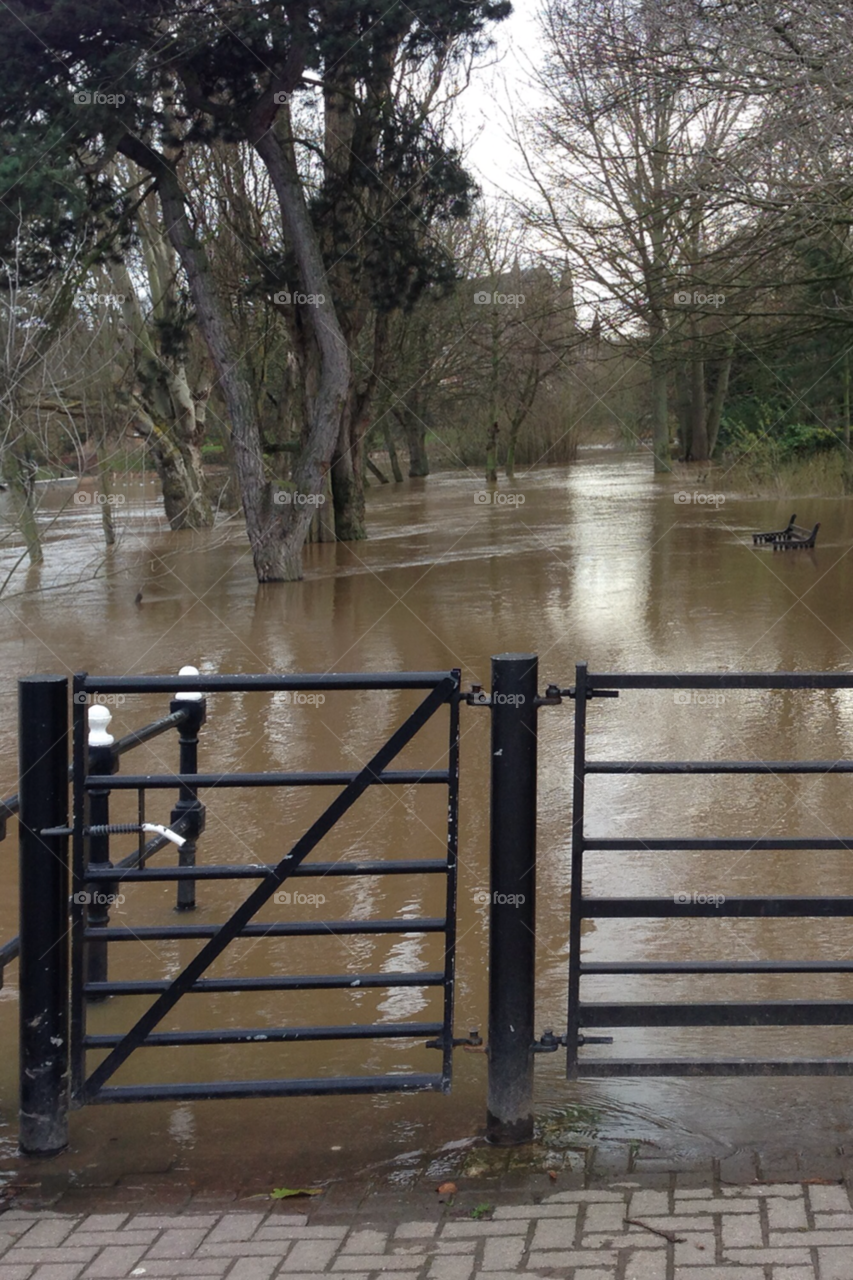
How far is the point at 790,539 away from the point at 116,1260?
792 inches

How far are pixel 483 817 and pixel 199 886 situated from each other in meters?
1.84

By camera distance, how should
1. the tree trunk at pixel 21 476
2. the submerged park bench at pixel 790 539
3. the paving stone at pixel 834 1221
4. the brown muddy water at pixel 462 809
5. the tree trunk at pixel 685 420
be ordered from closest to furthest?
the paving stone at pixel 834 1221, the brown muddy water at pixel 462 809, the tree trunk at pixel 21 476, the submerged park bench at pixel 790 539, the tree trunk at pixel 685 420

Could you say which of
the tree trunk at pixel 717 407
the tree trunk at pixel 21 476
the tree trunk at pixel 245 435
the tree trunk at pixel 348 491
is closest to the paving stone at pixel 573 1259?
the tree trunk at pixel 21 476

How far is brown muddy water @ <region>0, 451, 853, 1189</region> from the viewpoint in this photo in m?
4.03

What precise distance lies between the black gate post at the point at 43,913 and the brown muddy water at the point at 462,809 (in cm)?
19

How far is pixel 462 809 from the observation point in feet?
25.8

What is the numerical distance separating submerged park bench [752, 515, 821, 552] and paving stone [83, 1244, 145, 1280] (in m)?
19.8

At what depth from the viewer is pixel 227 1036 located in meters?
3.84

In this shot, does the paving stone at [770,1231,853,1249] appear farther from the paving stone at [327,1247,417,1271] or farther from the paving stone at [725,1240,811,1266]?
the paving stone at [327,1247,417,1271]

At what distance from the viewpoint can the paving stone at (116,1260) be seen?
10.4 ft

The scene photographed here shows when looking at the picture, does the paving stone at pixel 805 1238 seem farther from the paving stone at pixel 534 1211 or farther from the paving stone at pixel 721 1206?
the paving stone at pixel 534 1211

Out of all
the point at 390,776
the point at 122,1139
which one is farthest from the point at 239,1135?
the point at 390,776

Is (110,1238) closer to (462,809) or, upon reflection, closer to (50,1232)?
(50,1232)

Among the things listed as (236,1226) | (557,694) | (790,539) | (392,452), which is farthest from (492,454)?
(236,1226)
